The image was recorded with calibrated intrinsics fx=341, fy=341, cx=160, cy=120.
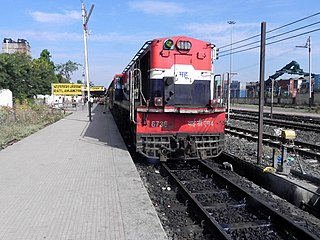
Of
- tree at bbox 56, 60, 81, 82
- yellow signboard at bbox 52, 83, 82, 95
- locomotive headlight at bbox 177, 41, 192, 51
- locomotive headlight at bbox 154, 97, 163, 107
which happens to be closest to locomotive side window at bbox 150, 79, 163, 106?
locomotive headlight at bbox 154, 97, 163, 107

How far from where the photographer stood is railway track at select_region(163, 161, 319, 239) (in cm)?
519

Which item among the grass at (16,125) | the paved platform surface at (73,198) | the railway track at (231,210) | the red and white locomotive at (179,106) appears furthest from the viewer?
the grass at (16,125)

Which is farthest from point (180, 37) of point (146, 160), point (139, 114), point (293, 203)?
point (293, 203)

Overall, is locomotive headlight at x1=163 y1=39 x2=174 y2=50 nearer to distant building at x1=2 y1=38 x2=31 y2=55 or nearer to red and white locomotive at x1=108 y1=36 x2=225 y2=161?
red and white locomotive at x1=108 y1=36 x2=225 y2=161

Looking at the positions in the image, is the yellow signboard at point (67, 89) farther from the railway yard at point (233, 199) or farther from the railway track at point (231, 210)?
the railway track at point (231, 210)

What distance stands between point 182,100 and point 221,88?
4.18ft

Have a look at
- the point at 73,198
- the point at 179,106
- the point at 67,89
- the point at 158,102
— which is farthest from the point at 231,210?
the point at 67,89

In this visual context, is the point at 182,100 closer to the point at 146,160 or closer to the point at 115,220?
the point at 146,160

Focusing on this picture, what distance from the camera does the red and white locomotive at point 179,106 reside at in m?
9.16

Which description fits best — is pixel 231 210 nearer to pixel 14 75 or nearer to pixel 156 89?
pixel 156 89

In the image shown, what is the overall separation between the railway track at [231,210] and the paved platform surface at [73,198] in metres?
1.02

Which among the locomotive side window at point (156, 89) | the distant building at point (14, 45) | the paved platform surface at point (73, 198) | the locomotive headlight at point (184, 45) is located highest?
the distant building at point (14, 45)

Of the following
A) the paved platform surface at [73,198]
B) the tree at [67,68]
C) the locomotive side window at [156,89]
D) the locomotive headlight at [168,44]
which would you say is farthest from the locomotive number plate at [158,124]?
the tree at [67,68]

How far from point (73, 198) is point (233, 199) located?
323 centimetres
